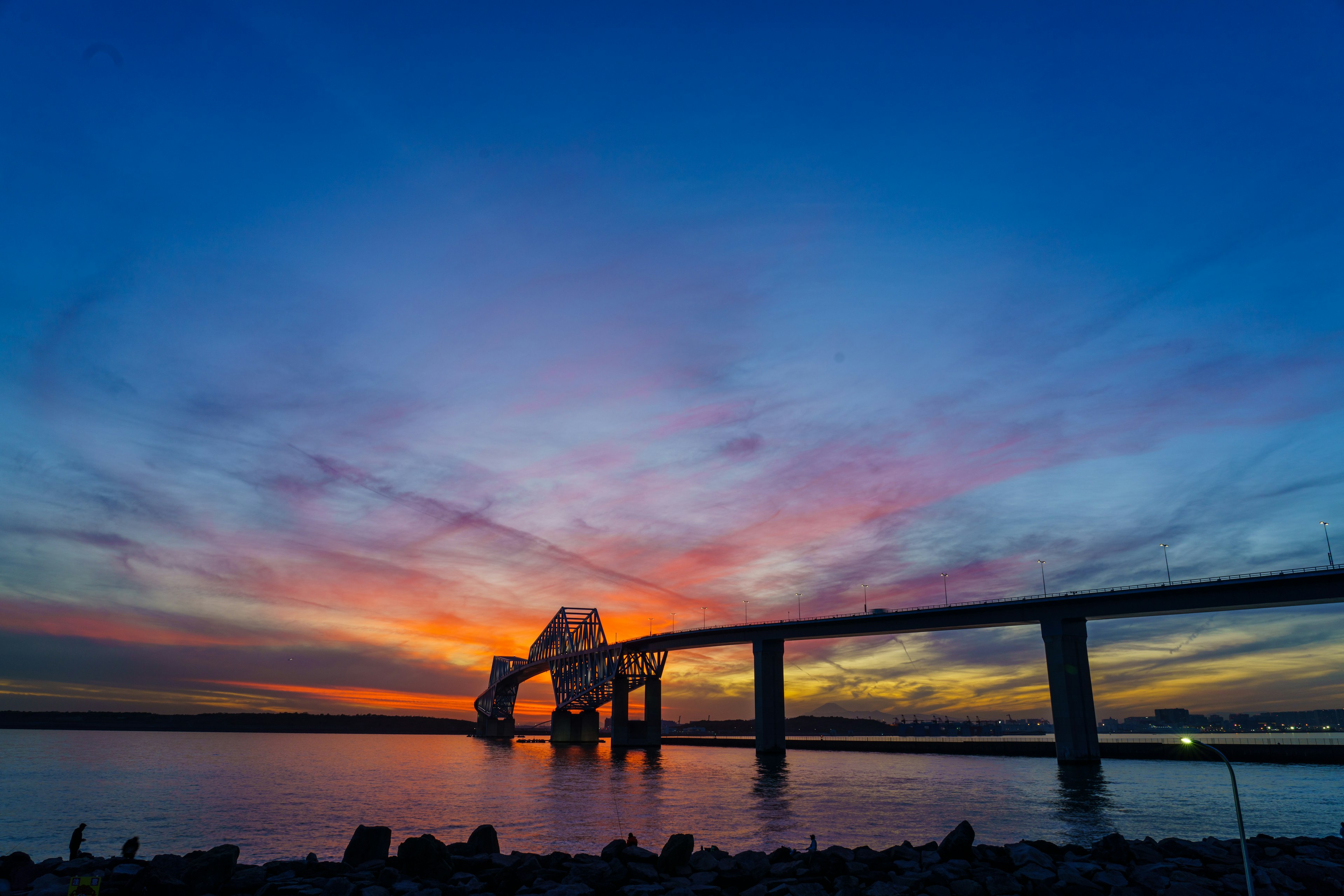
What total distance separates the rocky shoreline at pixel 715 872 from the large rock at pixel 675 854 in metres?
0.04

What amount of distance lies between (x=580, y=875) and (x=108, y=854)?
23536mm

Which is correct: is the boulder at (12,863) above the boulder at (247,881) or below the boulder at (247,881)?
above

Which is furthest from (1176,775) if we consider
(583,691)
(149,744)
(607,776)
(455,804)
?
(149,744)

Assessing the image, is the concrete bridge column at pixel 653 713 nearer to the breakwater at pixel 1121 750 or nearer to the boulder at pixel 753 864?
the breakwater at pixel 1121 750

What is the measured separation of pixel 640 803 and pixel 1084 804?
27755 mm

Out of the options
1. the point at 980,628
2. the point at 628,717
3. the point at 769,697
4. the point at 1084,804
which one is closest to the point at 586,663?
the point at 628,717

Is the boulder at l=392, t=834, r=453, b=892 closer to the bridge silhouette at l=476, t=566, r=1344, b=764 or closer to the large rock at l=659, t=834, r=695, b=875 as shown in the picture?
the large rock at l=659, t=834, r=695, b=875

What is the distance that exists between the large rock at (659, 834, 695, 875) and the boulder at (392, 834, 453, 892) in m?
6.23

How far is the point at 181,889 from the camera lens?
1955 centimetres

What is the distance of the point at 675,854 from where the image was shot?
75.9 feet

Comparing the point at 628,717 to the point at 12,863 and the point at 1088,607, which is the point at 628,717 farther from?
the point at 12,863

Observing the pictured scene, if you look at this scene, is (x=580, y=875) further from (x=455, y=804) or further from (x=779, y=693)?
(x=779, y=693)

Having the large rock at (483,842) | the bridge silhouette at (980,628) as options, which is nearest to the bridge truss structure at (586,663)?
the bridge silhouette at (980,628)

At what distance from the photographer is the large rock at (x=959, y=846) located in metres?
24.5
